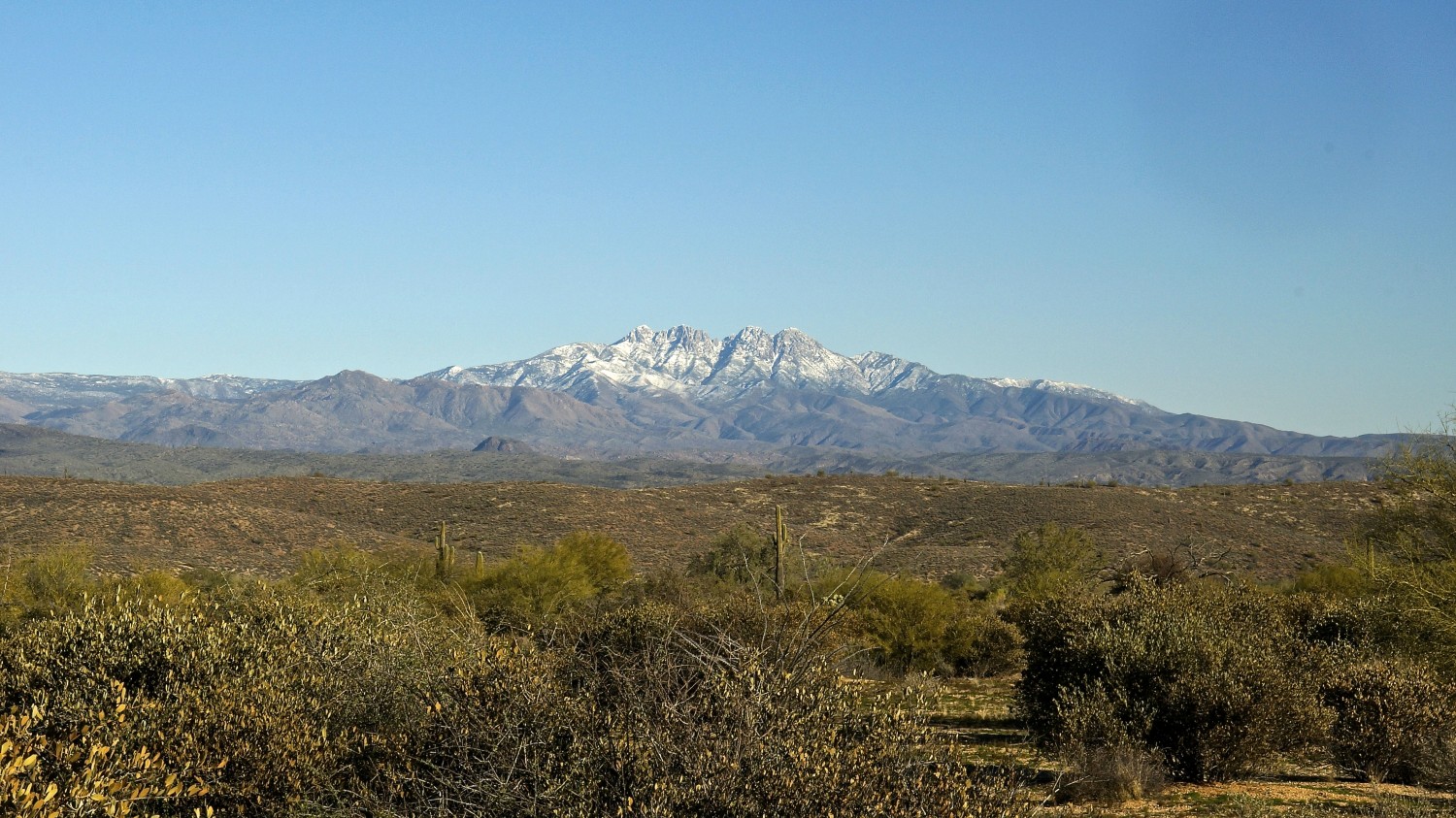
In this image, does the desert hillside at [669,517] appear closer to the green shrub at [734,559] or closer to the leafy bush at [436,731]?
the green shrub at [734,559]

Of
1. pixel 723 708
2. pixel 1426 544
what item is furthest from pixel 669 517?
pixel 723 708

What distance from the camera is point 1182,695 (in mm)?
14414

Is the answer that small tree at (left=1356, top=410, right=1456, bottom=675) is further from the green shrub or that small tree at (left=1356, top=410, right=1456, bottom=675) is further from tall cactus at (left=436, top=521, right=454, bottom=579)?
tall cactus at (left=436, top=521, right=454, bottom=579)

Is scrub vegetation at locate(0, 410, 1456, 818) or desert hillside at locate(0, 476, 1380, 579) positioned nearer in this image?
scrub vegetation at locate(0, 410, 1456, 818)

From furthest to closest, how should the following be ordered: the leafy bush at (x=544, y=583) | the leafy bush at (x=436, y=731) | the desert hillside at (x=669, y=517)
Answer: the desert hillside at (x=669, y=517)
the leafy bush at (x=544, y=583)
the leafy bush at (x=436, y=731)

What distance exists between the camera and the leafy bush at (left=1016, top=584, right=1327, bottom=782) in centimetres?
1422

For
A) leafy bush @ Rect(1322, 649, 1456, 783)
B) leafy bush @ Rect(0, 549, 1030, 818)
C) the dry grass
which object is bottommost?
the dry grass

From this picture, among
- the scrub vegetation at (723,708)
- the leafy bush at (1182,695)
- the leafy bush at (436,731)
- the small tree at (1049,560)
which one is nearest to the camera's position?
the leafy bush at (436,731)

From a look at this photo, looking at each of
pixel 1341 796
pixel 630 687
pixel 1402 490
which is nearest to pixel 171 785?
pixel 630 687

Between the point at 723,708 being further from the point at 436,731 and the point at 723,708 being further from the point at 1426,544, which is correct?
the point at 1426,544

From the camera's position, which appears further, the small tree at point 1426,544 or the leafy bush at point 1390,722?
the small tree at point 1426,544

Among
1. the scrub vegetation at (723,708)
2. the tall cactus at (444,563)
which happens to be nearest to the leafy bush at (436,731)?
the scrub vegetation at (723,708)

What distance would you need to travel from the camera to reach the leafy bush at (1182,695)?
14.2m

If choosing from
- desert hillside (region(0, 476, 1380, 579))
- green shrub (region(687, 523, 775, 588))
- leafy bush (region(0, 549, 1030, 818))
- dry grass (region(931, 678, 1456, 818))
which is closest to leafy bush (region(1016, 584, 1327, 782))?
dry grass (region(931, 678, 1456, 818))
